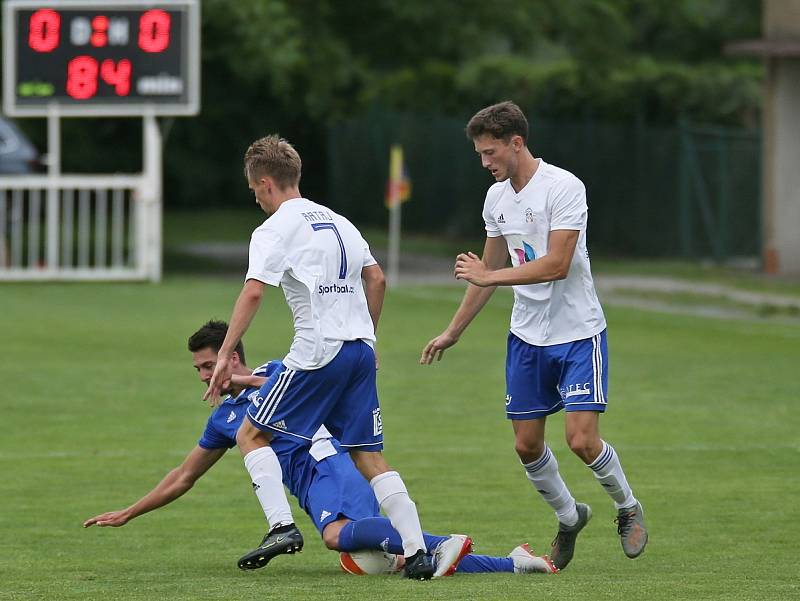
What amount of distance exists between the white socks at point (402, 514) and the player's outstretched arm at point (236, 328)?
81cm

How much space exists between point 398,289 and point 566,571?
56.9 ft

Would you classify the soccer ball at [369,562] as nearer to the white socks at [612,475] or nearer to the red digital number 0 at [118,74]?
the white socks at [612,475]

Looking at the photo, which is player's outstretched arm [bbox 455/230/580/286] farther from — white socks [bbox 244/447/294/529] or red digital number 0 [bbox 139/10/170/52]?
red digital number 0 [bbox 139/10/170/52]

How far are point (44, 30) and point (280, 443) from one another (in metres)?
17.7

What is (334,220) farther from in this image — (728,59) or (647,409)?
(728,59)

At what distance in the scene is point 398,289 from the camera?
24.5m

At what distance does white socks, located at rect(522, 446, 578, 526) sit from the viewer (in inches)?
293

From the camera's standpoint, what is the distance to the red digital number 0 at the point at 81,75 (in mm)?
23797

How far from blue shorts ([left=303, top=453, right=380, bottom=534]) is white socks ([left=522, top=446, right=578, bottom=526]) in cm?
75

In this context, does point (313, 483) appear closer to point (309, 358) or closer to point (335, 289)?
point (309, 358)

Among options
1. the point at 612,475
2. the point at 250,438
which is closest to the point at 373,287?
the point at 250,438

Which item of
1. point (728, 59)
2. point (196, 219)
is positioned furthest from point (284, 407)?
point (728, 59)

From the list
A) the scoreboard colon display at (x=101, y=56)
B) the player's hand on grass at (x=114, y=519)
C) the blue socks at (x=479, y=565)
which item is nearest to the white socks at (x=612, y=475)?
the blue socks at (x=479, y=565)

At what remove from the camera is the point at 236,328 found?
6.54m
